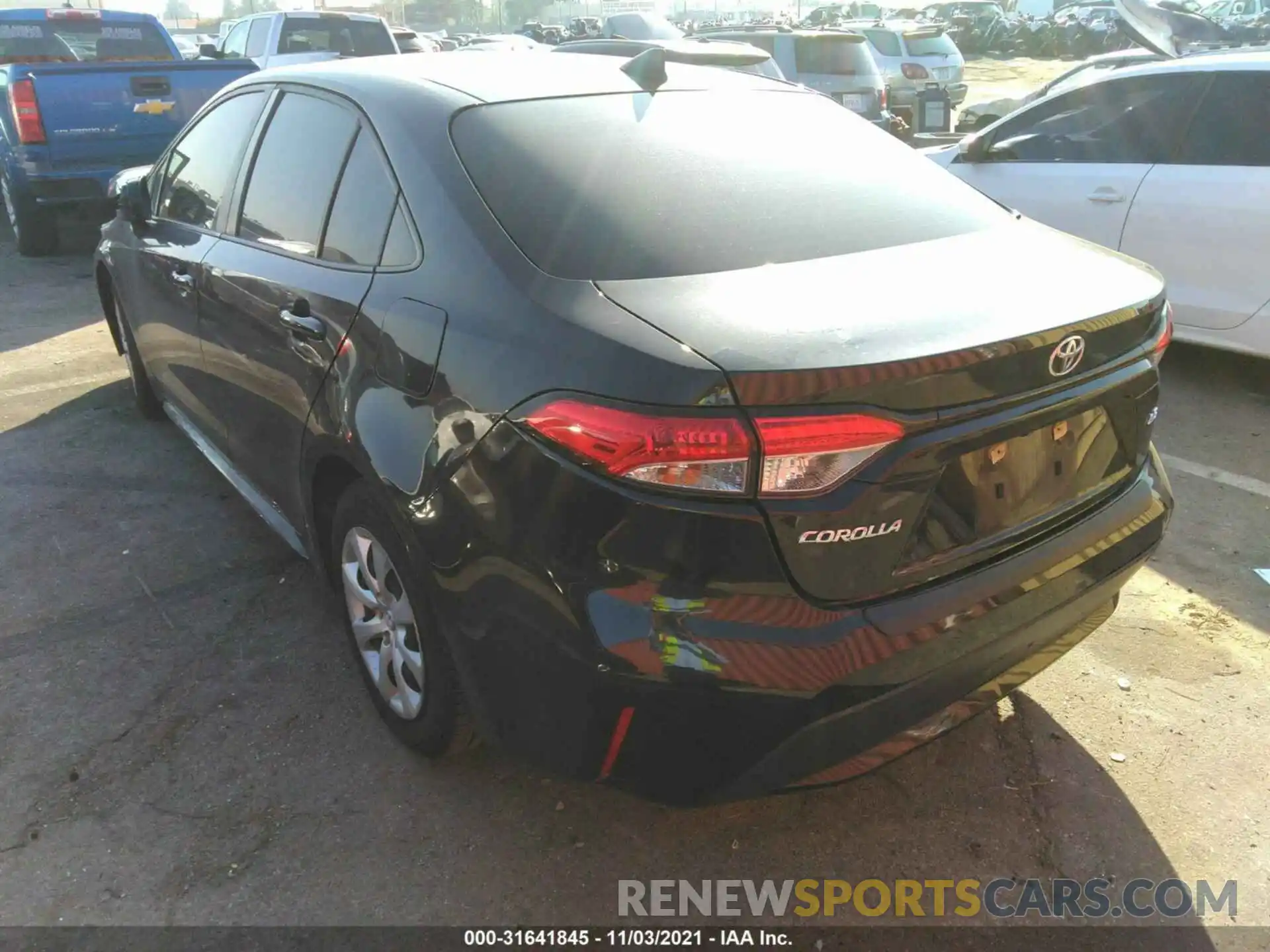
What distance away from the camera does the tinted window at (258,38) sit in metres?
12.6

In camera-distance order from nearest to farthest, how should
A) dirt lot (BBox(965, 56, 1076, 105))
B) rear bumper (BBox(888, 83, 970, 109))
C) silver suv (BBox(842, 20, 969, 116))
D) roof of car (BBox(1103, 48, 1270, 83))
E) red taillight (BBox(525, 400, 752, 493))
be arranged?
1. red taillight (BBox(525, 400, 752, 493))
2. roof of car (BBox(1103, 48, 1270, 83))
3. rear bumper (BBox(888, 83, 970, 109))
4. silver suv (BBox(842, 20, 969, 116))
5. dirt lot (BBox(965, 56, 1076, 105))

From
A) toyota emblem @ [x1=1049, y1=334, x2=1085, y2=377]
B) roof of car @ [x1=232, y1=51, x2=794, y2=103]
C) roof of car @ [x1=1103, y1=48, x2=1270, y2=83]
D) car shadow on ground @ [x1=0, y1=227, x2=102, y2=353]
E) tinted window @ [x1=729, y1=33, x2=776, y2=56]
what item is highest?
roof of car @ [x1=232, y1=51, x2=794, y2=103]

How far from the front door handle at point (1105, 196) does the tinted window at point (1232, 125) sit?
32 centimetres

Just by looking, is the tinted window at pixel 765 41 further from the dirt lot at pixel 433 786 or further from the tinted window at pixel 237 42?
the dirt lot at pixel 433 786

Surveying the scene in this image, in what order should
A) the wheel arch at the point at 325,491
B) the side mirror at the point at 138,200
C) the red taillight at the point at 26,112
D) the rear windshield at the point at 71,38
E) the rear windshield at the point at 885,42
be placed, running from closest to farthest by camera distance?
the wheel arch at the point at 325,491, the side mirror at the point at 138,200, the red taillight at the point at 26,112, the rear windshield at the point at 71,38, the rear windshield at the point at 885,42

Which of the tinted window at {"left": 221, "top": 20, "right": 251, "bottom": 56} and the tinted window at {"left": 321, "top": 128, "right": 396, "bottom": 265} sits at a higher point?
the tinted window at {"left": 321, "top": 128, "right": 396, "bottom": 265}

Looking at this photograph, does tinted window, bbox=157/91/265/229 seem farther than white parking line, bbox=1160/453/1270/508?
No

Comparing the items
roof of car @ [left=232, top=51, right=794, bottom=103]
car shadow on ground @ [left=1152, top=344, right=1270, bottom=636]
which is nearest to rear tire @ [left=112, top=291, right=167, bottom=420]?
roof of car @ [left=232, top=51, right=794, bottom=103]

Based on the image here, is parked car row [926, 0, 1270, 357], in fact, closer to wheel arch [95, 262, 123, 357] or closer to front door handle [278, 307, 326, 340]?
front door handle [278, 307, 326, 340]

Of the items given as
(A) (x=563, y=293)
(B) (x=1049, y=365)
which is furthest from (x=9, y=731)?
(B) (x=1049, y=365)

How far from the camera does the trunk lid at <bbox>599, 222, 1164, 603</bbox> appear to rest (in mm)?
1796

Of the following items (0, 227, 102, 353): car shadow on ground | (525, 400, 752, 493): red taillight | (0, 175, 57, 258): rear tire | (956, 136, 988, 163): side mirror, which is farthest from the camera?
(0, 175, 57, 258): rear tire

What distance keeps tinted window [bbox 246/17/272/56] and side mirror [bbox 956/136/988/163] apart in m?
9.81

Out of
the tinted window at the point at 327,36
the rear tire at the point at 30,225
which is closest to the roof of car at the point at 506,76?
the rear tire at the point at 30,225
